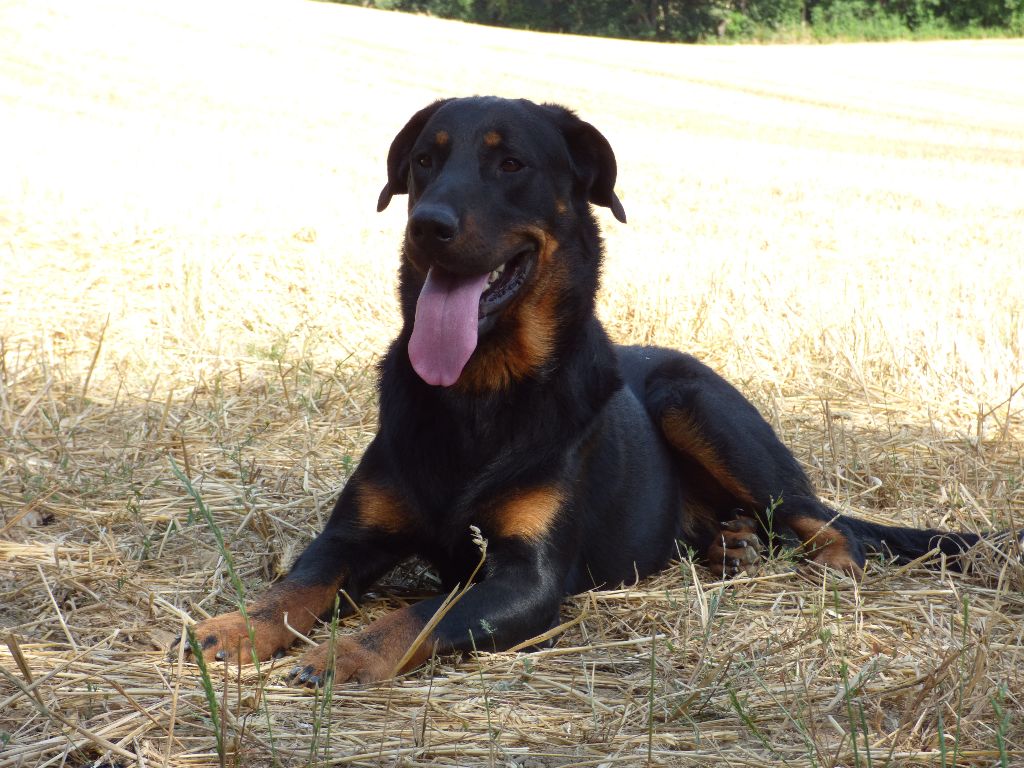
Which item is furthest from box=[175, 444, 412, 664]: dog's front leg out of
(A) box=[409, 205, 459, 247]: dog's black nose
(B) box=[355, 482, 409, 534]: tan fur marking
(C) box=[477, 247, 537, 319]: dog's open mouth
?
(A) box=[409, 205, 459, 247]: dog's black nose

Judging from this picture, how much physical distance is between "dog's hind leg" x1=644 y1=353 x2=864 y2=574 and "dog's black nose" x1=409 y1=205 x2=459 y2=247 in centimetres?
142

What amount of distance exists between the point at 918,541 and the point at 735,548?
0.64 metres

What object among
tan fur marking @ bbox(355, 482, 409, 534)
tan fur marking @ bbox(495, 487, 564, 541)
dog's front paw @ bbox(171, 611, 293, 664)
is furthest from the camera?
tan fur marking @ bbox(355, 482, 409, 534)

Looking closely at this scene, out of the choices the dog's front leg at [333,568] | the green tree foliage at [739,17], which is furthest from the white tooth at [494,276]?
the green tree foliage at [739,17]

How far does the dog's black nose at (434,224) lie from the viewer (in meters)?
3.23

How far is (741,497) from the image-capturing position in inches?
168

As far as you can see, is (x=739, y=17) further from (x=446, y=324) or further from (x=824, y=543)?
(x=446, y=324)

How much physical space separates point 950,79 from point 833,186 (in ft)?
67.5

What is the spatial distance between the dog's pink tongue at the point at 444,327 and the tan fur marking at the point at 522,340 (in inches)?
5.1

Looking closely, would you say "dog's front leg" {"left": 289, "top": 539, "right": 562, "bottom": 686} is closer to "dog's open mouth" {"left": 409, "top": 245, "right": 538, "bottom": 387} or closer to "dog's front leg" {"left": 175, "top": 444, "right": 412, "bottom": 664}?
"dog's front leg" {"left": 175, "top": 444, "right": 412, "bottom": 664}

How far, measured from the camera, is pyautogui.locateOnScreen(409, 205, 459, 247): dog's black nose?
323cm

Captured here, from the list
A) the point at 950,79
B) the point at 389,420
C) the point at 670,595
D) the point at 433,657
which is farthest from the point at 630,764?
the point at 950,79

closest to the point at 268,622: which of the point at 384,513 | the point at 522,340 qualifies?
the point at 384,513

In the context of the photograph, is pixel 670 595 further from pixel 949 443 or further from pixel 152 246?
pixel 152 246
